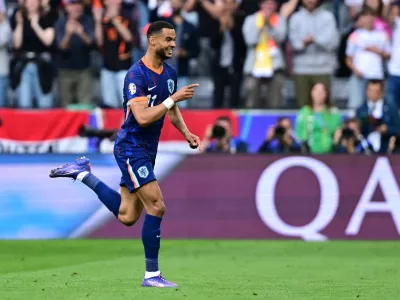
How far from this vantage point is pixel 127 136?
9.87m

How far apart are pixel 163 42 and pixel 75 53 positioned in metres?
9.41

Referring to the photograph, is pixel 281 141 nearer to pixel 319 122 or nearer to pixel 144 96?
pixel 319 122

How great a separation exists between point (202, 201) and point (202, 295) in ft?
23.3

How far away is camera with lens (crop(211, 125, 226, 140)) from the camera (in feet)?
55.6

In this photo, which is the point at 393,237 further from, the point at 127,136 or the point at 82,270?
the point at 127,136

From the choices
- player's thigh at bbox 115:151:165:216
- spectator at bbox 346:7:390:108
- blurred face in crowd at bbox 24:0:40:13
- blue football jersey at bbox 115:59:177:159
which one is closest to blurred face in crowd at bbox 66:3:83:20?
blurred face in crowd at bbox 24:0:40:13

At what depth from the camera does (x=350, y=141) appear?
55.5 feet

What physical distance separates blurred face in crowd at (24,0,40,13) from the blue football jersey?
931 centimetres

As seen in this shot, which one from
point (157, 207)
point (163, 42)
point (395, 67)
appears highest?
point (163, 42)

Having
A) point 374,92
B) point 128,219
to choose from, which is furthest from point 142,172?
point 374,92

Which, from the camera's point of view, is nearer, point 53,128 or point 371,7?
point 53,128

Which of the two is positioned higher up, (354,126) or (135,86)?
(135,86)

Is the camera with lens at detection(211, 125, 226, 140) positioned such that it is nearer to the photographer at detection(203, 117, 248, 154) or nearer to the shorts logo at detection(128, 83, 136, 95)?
the photographer at detection(203, 117, 248, 154)

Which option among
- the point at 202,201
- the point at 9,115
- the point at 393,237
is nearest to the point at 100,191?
the point at 202,201
